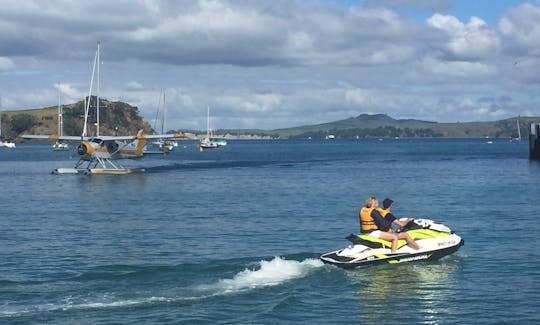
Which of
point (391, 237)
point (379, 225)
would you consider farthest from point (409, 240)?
point (379, 225)

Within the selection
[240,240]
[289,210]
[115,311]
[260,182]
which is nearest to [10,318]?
[115,311]

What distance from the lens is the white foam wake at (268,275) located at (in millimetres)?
25281

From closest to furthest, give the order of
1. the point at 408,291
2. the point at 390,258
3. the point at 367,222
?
the point at 408,291, the point at 390,258, the point at 367,222

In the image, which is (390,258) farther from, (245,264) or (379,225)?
(245,264)

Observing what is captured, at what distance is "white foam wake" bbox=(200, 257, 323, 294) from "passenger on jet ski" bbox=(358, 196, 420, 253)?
84.2 inches

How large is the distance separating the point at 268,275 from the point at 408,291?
460 centimetres

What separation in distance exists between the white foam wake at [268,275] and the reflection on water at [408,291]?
5.79 ft

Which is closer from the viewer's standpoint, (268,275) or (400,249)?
(268,275)

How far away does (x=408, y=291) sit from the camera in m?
25.1

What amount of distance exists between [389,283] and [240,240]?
1037 centimetres

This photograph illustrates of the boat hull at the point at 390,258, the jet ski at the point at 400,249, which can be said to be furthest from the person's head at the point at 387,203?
the boat hull at the point at 390,258

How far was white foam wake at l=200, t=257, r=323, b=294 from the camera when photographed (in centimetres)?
2528

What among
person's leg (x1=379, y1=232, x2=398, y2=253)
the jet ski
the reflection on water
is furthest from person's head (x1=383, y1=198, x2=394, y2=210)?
the reflection on water

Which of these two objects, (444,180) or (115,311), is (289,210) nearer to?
(115,311)
